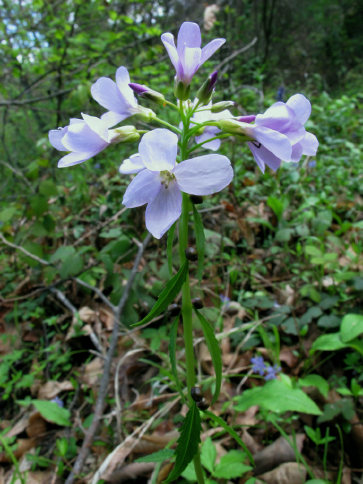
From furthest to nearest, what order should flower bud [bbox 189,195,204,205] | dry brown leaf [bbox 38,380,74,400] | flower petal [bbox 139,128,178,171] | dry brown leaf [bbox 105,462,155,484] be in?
dry brown leaf [bbox 38,380,74,400], dry brown leaf [bbox 105,462,155,484], flower bud [bbox 189,195,204,205], flower petal [bbox 139,128,178,171]

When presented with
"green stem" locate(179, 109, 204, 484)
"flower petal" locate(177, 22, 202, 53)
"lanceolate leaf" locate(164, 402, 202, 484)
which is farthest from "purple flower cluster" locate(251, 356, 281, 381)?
"flower petal" locate(177, 22, 202, 53)

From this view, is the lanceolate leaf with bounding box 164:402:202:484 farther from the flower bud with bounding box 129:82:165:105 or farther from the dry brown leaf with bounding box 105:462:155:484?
the flower bud with bounding box 129:82:165:105

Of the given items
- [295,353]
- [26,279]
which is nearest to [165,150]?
[295,353]

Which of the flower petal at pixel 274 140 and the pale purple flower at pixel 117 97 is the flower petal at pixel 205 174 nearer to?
the flower petal at pixel 274 140

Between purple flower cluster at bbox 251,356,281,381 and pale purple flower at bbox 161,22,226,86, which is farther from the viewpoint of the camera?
purple flower cluster at bbox 251,356,281,381

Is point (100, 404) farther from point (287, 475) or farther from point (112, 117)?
point (112, 117)
